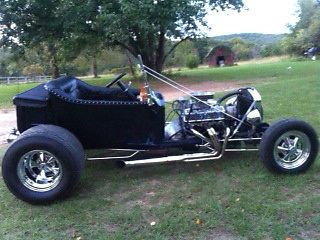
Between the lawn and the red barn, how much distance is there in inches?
2147

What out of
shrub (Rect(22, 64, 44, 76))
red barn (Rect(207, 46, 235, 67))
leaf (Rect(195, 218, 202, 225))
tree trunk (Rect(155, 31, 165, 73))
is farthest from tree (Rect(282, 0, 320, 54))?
leaf (Rect(195, 218, 202, 225))

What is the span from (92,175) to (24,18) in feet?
48.4

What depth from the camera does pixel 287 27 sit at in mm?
70688

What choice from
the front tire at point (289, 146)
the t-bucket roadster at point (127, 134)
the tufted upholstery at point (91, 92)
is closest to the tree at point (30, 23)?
the tufted upholstery at point (91, 92)

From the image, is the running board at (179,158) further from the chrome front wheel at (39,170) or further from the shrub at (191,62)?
the shrub at (191,62)

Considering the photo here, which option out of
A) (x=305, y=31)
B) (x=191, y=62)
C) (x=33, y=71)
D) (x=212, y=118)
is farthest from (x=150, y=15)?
(x=305, y=31)

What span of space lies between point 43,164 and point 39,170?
10cm

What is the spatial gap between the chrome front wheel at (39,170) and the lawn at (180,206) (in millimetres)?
229

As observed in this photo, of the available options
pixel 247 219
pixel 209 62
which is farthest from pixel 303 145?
pixel 209 62

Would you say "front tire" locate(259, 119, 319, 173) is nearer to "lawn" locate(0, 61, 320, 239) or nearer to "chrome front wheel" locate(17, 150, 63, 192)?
"lawn" locate(0, 61, 320, 239)

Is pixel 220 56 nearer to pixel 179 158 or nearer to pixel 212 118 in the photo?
pixel 212 118

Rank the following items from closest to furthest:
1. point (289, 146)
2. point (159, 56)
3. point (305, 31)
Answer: point (289, 146)
point (159, 56)
point (305, 31)

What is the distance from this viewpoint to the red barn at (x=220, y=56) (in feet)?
196

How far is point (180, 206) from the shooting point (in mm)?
4297
